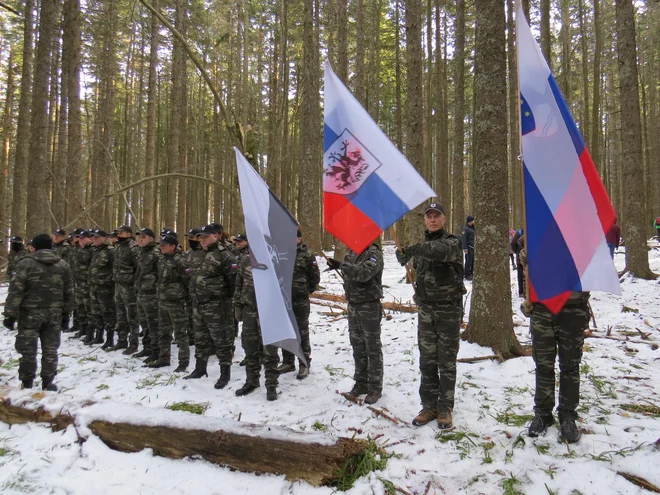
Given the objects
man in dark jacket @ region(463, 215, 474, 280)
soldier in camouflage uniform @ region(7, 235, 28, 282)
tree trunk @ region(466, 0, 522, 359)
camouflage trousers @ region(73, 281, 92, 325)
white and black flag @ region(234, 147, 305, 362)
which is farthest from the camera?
man in dark jacket @ region(463, 215, 474, 280)

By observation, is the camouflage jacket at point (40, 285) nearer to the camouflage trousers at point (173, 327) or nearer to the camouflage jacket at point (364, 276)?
the camouflage trousers at point (173, 327)

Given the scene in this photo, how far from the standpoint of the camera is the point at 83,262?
8898mm

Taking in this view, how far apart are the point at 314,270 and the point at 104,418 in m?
3.30

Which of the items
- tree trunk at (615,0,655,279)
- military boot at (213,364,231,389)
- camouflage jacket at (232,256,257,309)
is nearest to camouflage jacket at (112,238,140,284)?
camouflage jacket at (232,256,257,309)

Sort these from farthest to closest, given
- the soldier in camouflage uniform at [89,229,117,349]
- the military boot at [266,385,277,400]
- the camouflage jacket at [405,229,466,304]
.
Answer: the soldier in camouflage uniform at [89,229,117,349], the military boot at [266,385,277,400], the camouflage jacket at [405,229,466,304]

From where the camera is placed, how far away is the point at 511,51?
1633 cm

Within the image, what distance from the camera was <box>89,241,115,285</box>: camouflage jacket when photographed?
316 inches

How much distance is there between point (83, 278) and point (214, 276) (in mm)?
4878

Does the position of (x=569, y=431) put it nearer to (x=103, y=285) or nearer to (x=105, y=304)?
(x=105, y=304)

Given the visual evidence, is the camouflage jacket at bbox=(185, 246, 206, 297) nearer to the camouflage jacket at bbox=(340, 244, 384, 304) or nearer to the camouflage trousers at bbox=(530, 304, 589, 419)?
the camouflage jacket at bbox=(340, 244, 384, 304)

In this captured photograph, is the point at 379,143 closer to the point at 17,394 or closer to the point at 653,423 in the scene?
the point at 653,423

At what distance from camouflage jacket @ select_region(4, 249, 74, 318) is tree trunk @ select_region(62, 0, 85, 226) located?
6.16 metres

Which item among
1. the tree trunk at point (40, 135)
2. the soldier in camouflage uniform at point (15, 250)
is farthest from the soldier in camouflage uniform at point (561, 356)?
the soldier in camouflage uniform at point (15, 250)

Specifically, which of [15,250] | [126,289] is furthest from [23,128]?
[126,289]
